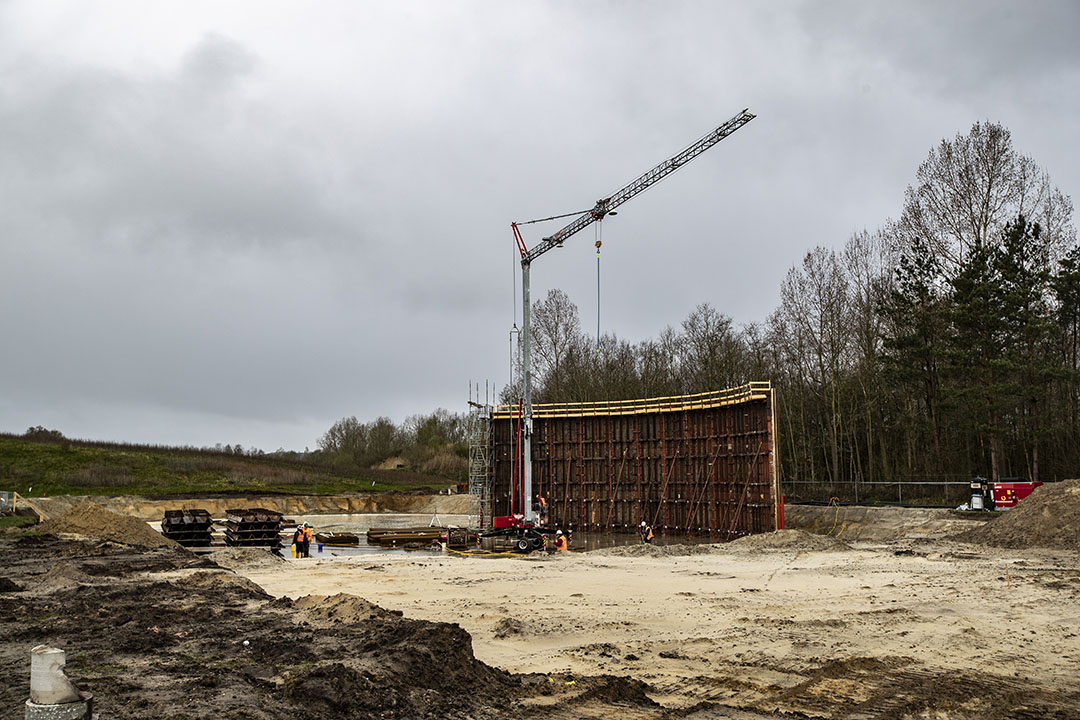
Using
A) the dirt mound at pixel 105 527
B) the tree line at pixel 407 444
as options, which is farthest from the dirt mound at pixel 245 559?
the tree line at pixel 407 444

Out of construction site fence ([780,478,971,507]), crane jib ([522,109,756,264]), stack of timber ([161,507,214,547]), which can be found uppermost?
crane jib ([522,109,756,264])

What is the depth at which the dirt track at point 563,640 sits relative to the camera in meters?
8.09

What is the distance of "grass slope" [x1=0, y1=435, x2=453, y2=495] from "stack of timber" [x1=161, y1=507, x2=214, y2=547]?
64.8 ft

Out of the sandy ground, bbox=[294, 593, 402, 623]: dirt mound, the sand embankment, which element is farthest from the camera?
the sand embankment

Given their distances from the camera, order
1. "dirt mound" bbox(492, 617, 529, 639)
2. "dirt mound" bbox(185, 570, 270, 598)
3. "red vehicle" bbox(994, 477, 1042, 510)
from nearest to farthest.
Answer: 1. "dirt mound" bbox(492, 617, 529, 639)
2. "dirt mound" bbox(185, 570, 270, 598)
3. "red vehicle" bbox(994, 477, 1042, 510)

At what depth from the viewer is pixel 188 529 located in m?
30.6

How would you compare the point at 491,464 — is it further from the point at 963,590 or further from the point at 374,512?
the point at 963,590

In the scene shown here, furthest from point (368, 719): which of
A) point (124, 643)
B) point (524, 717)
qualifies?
point (124, 643)

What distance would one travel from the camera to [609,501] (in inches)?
1587

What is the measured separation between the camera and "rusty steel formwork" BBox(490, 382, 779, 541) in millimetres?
34938

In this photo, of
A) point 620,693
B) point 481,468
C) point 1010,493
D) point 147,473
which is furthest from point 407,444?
point 620,693

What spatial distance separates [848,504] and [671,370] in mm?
20785

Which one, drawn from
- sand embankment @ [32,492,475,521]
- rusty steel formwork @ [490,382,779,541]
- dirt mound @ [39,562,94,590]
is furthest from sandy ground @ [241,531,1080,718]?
sand embankment @ [32,492,475,521]

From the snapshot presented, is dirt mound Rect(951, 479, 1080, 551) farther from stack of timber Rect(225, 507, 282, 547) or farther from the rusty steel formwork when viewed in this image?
stack of timber Rect(225, 507, 282, 547)
